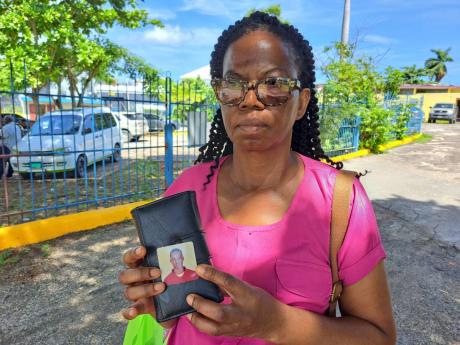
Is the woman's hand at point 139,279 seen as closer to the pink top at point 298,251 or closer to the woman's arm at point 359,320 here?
the pink top at point 298,251

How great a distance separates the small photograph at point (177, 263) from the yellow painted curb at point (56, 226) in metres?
4.25

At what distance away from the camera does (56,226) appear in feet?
15.6

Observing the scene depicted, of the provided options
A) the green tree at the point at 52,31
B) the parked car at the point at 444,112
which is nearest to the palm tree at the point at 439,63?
the parked car at the point at 444,112

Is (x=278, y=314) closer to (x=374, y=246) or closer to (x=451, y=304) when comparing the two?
(x=374, y=246)

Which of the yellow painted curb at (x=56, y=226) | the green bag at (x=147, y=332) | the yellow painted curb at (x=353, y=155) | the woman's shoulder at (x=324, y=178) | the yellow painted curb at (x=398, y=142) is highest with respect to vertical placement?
the woman's shoulder at (x=324, y=178)

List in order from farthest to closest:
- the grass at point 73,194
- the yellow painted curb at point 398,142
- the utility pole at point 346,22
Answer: the yellow painted curb at point 398,142
the utility pole at point 346,22
the grass at point 73,194

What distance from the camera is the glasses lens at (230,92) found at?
118 cm

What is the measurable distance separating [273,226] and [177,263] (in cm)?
34

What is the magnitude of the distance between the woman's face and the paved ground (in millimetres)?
2335

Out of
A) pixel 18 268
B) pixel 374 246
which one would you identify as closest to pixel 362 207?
pixel 374 246

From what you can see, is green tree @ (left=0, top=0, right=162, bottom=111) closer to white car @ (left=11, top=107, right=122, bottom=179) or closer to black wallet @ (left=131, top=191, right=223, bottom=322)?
white car @ (left=11, top=107, right=122, bottom=179)

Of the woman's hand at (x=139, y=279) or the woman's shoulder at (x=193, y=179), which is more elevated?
the woman's shoulder at (x=193, y=179)

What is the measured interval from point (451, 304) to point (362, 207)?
9.44 ft

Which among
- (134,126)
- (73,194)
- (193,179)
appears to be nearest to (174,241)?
(193,179)
